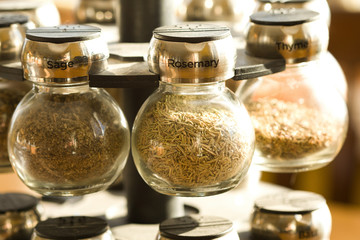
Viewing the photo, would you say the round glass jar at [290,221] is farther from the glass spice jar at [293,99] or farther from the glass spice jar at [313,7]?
the glass spice jar at [313,7]

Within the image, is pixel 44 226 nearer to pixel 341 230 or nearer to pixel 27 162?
pixel 27 162

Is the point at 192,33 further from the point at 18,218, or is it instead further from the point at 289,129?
the point at 18,218

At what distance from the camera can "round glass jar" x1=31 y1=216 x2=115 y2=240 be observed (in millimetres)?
1008

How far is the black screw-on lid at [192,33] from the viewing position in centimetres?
87

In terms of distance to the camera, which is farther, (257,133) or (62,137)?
(257,133)

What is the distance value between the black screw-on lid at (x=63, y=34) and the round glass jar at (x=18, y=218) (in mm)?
374

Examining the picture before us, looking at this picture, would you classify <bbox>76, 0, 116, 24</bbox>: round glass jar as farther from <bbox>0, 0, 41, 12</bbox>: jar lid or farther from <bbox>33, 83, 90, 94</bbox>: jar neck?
<bbox>33, 83, 90, 94</bbox>: jar neck

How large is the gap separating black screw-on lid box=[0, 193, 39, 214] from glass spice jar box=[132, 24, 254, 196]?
1.11ft

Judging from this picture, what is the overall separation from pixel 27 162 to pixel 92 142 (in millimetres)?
102

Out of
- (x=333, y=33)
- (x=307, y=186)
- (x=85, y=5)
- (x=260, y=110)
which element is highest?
(x=85, y=5)

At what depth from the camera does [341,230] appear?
251 cm

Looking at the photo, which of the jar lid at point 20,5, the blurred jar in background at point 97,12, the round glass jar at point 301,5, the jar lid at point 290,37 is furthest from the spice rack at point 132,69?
the blurred jar in background at point 97,12

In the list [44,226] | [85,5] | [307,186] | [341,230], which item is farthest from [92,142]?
[307,186]

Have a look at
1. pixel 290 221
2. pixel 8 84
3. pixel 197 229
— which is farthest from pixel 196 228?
pixel 8 84
